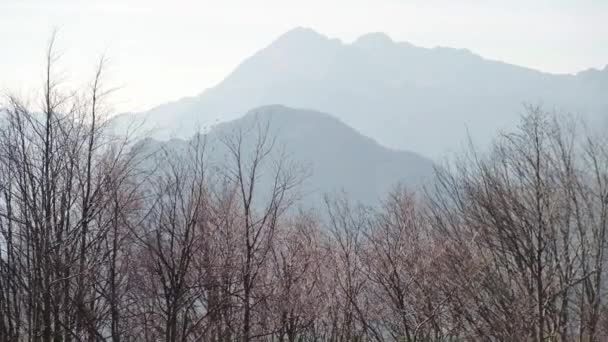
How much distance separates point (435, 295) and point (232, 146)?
5.09 meters

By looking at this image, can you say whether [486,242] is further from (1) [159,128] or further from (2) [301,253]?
(1) [159,128]

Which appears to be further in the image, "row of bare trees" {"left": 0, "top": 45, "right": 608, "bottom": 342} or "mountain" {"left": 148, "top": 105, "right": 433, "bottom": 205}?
"mountain" {"left": 148, "top": 105, "right": 433, "bottom": 205}

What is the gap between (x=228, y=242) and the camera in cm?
961

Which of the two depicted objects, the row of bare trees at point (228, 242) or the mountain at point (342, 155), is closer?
the row of bare trees at point (228, 242)

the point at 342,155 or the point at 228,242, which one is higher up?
the point at 342,155

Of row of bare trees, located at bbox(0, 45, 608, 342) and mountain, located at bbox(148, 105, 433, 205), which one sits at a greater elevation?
mountain, located at bbox(148, 105, 433, 205)

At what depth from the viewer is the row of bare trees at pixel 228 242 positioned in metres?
8.02

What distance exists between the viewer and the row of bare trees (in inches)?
316

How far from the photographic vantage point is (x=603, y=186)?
12289mm

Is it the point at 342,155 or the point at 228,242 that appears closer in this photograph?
the point at 228,242

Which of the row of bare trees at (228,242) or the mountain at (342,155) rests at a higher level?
the mountain at (342,155)

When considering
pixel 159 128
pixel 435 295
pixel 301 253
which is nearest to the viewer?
pixel 159 128

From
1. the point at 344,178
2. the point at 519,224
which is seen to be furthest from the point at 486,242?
the point at 344,178

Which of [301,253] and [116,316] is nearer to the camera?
[116,316]
